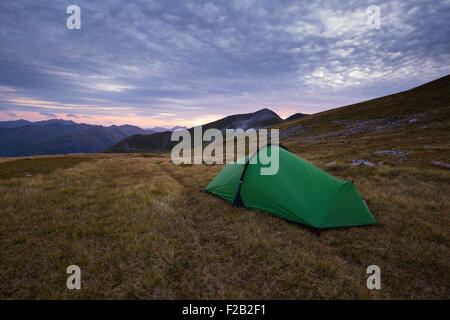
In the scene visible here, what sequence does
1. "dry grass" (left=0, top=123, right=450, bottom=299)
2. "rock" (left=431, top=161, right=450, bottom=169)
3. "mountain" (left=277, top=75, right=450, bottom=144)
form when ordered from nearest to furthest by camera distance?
"dry grass" (left=0, top=123, right=450, bottom=299) < "rock" (left=431, top=161, right=450, bottom=169) < "mountain" (left=277, top=75, right=450, bottom=144)

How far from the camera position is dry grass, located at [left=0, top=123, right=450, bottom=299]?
12.8ft

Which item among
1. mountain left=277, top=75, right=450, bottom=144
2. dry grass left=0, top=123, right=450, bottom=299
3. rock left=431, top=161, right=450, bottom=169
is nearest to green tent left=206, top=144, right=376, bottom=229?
dry grass left=0, top=123, right=450, bottom=299

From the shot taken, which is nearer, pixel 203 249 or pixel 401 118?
pixel 203 249

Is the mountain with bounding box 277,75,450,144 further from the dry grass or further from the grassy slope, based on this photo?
the dry grass

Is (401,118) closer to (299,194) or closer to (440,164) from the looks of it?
(440,164)

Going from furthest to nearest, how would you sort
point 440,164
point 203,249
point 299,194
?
point 440,164, point 299,194, point 203,249

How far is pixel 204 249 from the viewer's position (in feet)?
16.8

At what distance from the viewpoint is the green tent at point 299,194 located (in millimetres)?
6363

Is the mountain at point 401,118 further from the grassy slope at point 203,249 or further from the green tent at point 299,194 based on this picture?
the grassy slope at point 203,249

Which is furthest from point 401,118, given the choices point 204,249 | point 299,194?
point 204,249

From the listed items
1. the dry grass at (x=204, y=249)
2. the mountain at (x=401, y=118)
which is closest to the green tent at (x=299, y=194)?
the dry grass at (x=204, y=249)

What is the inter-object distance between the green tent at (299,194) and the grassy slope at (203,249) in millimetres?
422

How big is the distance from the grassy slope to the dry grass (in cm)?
3

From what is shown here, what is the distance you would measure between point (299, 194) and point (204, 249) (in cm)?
394
